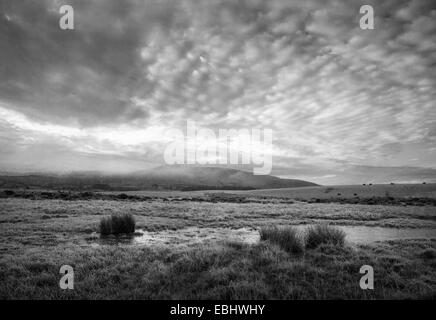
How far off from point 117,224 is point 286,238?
9.73m

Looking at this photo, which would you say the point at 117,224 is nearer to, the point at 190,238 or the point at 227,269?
the point at 190,238

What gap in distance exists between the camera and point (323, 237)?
11211mm

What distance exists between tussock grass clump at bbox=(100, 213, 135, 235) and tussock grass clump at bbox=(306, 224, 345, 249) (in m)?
10.0

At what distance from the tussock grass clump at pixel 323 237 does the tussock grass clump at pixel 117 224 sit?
10.0 meters

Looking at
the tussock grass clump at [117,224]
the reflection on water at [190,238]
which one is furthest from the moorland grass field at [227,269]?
the tussock grass clump at [117,224]

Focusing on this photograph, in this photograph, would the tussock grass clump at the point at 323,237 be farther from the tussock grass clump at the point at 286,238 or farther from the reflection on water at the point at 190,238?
the reflection on water at the point at 190,238

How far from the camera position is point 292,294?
6.27m

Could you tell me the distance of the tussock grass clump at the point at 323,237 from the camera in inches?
432

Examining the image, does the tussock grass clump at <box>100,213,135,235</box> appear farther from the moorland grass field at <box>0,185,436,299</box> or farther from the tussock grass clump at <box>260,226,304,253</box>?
the tussock grass clump at <box>260,226,304,253</box>

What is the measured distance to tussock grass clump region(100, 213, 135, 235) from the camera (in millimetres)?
14917

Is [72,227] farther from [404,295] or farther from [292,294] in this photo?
[404,295]

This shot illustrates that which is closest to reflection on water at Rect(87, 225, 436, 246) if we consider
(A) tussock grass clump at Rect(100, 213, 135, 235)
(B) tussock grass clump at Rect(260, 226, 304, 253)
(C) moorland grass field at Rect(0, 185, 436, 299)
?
(A) tussock grass clump at Rect(100, 213, 135, 235)

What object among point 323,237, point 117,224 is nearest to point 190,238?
point 117,224
